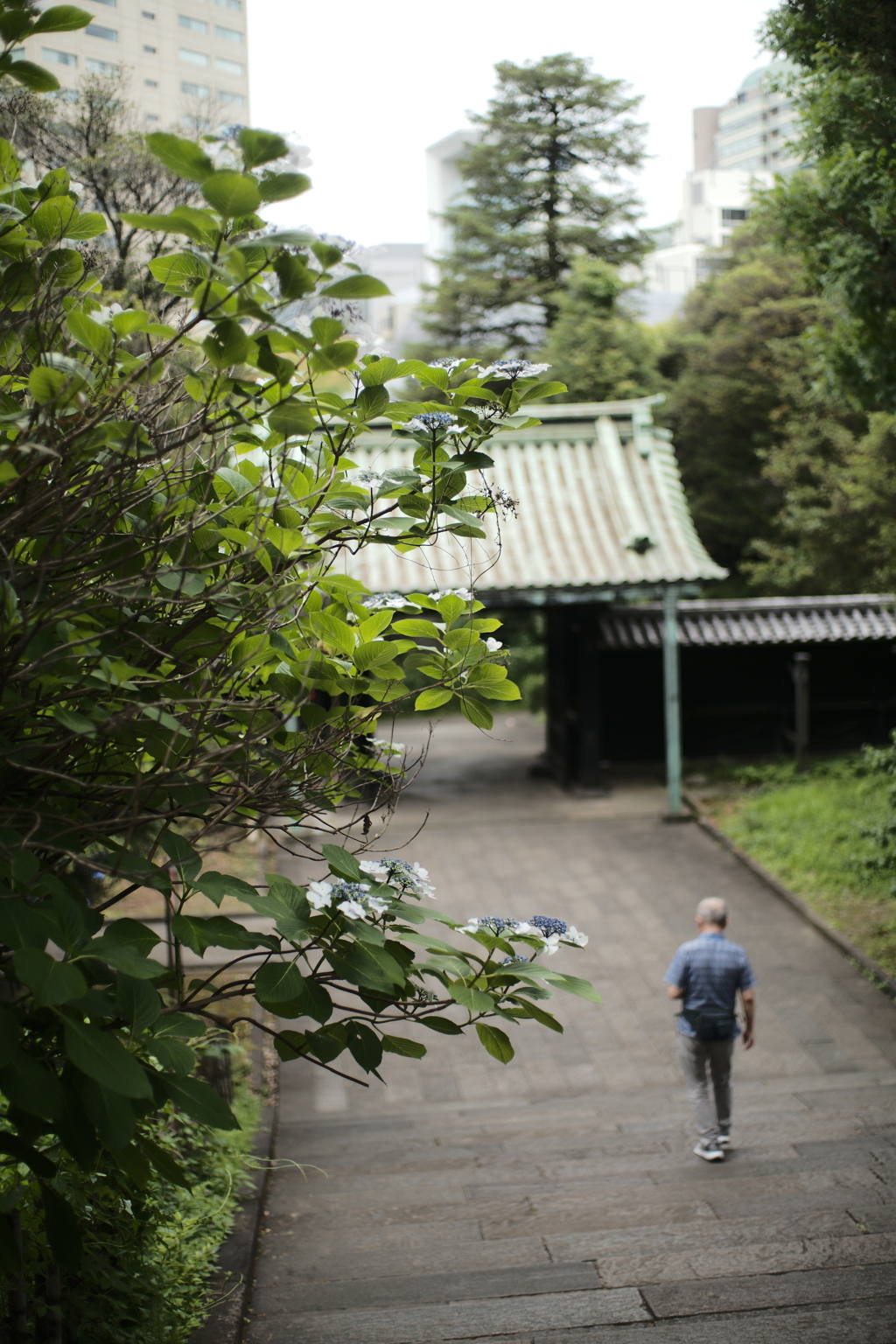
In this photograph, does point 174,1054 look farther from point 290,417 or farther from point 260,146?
point 260,146

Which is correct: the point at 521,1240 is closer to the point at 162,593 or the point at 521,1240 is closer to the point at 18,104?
the point at 162,593

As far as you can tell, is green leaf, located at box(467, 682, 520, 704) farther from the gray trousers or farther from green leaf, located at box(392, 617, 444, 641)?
the gray trousers

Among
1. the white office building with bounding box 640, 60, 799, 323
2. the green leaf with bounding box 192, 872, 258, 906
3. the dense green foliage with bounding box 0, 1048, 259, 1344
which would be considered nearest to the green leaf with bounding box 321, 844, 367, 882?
the green leaf with bounding box 192, 872, 258, 906

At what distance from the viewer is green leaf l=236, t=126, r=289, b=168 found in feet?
5.45

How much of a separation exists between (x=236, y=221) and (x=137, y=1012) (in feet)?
4.63

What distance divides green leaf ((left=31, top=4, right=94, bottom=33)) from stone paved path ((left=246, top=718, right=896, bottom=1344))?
1702 mm

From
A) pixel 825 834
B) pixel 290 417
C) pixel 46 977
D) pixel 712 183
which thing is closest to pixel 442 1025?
pixel 46 977

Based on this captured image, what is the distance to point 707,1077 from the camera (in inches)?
206

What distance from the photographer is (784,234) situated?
297 inches

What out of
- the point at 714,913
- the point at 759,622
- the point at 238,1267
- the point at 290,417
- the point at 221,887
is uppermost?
A: the point at 290,417

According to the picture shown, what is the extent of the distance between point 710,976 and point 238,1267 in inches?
103

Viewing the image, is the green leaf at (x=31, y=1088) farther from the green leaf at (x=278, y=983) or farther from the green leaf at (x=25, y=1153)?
the green leaf at (x=278, y=983)

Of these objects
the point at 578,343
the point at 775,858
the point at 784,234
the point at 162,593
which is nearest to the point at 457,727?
the point at 578,343

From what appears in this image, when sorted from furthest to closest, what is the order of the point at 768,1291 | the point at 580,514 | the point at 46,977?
the point at 580,514
the point at 768,1291
the point at 46,977
